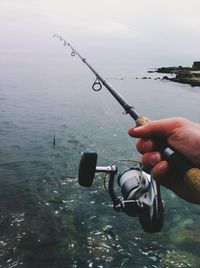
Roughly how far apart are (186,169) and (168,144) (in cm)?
36

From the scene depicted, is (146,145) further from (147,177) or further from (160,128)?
(147,177)

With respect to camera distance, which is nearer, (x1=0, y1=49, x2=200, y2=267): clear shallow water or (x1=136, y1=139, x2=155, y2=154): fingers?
(x1=136, y1=139, x2=155, y2=154): fingers

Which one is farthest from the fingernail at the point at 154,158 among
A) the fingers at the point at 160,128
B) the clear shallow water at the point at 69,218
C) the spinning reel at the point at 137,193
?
the clear shallow water at the point at 69,218

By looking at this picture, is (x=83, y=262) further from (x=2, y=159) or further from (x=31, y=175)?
(x=2, y=159)

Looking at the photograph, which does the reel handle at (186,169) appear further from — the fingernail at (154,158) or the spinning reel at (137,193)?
the spinning reel at (137,193)

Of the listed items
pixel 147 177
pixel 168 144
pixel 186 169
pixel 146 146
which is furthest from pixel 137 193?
pixel 186 169

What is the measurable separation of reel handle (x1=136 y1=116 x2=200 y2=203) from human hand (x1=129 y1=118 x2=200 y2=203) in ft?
0.18

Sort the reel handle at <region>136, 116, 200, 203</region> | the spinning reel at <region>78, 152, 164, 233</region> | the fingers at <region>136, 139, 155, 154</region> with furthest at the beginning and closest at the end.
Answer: the spinning reel at <region>78, 152, 164, 233</region> < the fingers at <region>136, 139, 155, 154</region> < the reel handle at <region>136, 116, 200, 203</region>

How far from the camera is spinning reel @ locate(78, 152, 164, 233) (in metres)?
3.37

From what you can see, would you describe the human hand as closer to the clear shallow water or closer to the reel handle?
the reel handle

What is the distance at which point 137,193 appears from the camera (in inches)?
159

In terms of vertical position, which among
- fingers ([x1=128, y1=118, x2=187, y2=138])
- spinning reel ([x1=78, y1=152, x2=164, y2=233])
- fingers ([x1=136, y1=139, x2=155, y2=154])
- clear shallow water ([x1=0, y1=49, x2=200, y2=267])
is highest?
fingers ([x1=128, y1=118, x2=187, y2=138])

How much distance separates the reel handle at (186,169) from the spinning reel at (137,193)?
0.84 m

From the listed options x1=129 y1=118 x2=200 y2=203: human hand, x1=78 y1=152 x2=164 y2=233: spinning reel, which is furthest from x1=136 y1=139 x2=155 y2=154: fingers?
x1=78 y1=152 x2=164 y2=233: spinning reel
